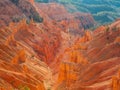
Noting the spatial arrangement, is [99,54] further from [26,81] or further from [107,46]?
[26,81]

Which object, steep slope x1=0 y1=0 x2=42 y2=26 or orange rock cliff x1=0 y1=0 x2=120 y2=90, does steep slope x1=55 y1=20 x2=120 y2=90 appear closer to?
orange rock cliff x1=0 y1=0 x2=120 y2=90

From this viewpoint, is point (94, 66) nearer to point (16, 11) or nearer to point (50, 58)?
point (50, 58)

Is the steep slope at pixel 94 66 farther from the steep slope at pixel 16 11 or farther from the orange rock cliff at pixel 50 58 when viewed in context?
the steep slope at pixel 16 11

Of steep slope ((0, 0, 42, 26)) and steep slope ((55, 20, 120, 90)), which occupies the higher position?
steep slope ((55, 20, 120, 90))

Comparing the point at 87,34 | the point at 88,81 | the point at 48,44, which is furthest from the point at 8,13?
the point at 88,81

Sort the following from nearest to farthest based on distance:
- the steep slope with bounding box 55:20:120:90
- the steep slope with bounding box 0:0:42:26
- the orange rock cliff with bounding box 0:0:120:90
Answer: the orange rock cliff with bounding box 0:0:120:90
the steep slope with bounding box 55:20:120:90
the steep slope with bounding box 0:0:42:26

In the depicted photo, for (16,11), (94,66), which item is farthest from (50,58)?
(94,66)

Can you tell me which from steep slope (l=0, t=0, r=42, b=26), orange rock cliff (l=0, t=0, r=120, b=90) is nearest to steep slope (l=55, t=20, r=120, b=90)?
orange rock cliff (l=0, t=0, r=120, b=90)
